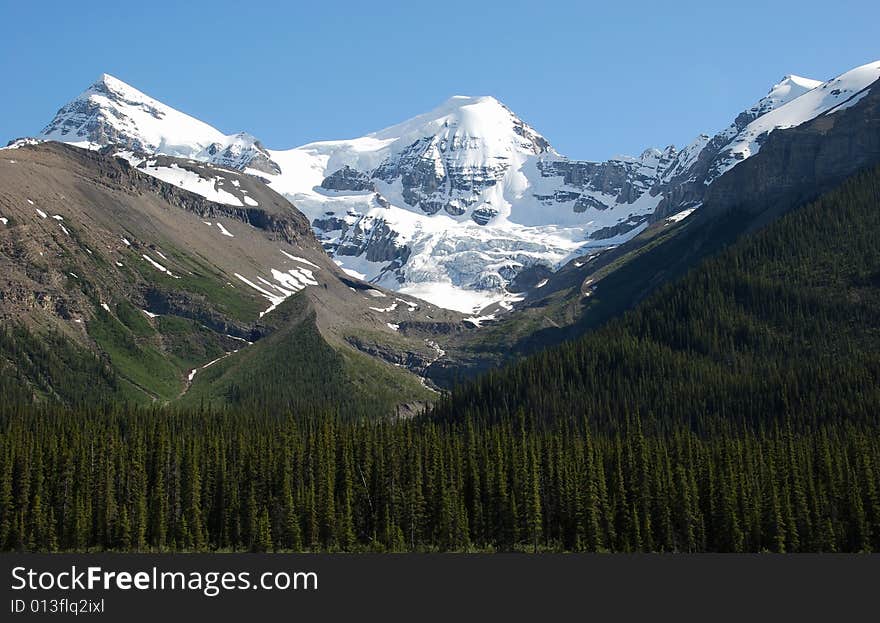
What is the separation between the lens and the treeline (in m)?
154

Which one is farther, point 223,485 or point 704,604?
point 223,485

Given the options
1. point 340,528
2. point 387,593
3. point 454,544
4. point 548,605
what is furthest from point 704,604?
Result: point 340,528

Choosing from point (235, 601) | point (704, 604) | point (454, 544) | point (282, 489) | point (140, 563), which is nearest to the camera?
point (235, 601)

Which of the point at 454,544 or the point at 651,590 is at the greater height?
the point at 454,544

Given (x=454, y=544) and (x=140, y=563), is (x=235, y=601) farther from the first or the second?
(x=454, y=544)

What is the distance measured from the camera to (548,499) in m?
165

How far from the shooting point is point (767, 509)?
15562 cm

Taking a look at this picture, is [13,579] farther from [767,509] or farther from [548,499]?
[767,509]

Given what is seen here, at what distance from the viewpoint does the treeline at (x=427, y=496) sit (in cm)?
15375

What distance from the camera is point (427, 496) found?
16525 cm

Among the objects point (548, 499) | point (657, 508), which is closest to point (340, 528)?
point (548, 499)

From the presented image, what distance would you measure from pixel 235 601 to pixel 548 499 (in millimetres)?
77472

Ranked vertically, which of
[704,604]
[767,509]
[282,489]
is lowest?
[704,604]

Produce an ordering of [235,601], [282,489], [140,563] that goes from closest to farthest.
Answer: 1. [235,601]
2. [140,563]
3. [282,489]
